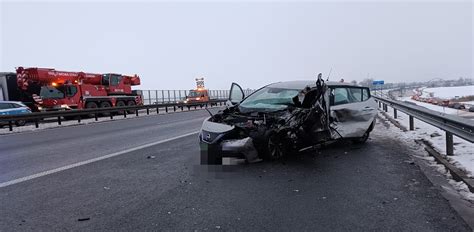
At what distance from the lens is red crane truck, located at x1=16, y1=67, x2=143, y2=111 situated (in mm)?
24219

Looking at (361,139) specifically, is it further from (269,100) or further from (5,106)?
(5,106)

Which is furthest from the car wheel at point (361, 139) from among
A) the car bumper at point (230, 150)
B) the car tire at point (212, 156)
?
the car tire at point (212, 156)

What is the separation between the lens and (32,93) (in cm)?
2470

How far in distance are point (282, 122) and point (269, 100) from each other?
1144 millimetres

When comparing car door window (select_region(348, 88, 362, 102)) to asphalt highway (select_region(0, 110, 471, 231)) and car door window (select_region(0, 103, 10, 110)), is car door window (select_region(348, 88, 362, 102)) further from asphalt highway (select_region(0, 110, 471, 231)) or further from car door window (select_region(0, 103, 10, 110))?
car door window (select_region(0, 103, 10, 110))

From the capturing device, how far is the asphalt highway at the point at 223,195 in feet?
13.0

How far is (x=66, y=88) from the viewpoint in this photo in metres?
24.9

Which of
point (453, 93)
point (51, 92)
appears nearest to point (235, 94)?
point (51, 92)

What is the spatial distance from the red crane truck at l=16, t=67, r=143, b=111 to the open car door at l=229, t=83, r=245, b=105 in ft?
60.2

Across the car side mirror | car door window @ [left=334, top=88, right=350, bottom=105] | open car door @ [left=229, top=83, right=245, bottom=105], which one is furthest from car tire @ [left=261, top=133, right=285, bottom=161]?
open car door @ [left=229, top=83, right=245, bottom=105]

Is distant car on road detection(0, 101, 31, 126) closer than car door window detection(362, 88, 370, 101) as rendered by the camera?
No

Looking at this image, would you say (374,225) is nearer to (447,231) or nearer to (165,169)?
(447,231)

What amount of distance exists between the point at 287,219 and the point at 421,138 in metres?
6.70

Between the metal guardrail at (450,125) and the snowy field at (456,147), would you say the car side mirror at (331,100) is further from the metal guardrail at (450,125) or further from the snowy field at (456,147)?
the snowy field at (456,147)
